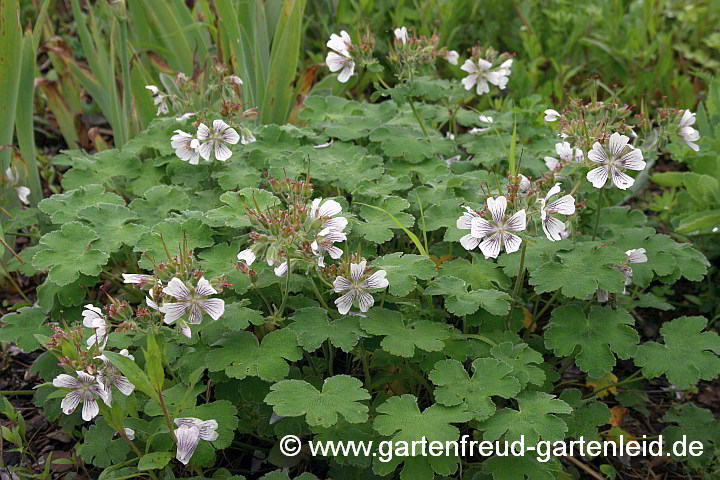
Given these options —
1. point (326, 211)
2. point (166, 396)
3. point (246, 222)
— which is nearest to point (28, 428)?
point (166, 396)

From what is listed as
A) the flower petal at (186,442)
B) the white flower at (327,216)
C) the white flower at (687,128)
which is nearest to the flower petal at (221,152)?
the white flower at (327,216)

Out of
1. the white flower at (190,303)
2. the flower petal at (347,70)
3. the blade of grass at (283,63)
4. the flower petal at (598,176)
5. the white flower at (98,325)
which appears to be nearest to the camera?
the white flower at (190,303)


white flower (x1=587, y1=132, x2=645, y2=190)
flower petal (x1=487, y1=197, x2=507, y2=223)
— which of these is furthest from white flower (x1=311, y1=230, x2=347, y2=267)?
white flower (x1=587, y1=132, x2=645, y2=190)

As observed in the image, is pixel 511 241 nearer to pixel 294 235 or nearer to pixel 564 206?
pixel 564 206

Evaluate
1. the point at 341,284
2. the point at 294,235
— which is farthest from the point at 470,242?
the point at 294,235

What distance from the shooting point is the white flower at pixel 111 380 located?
180cm

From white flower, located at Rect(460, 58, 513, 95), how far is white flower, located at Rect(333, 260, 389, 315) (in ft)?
3.90

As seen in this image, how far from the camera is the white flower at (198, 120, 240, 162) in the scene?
2.38 metres

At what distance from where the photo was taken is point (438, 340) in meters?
1.94

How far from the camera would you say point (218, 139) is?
7.87 ft

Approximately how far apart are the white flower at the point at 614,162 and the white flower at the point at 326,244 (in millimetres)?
699

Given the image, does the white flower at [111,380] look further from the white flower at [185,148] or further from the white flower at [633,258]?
the white flower at [633,258]

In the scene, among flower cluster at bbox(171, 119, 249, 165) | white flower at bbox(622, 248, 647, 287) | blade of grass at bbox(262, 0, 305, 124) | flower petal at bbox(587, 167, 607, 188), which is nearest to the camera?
flower petal at bbox(587, 167, 607, 188)

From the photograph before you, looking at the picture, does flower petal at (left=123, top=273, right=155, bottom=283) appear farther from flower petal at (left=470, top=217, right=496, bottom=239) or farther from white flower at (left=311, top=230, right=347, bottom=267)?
flower petal at (left=470, top=217, right=496, bottom=239)
